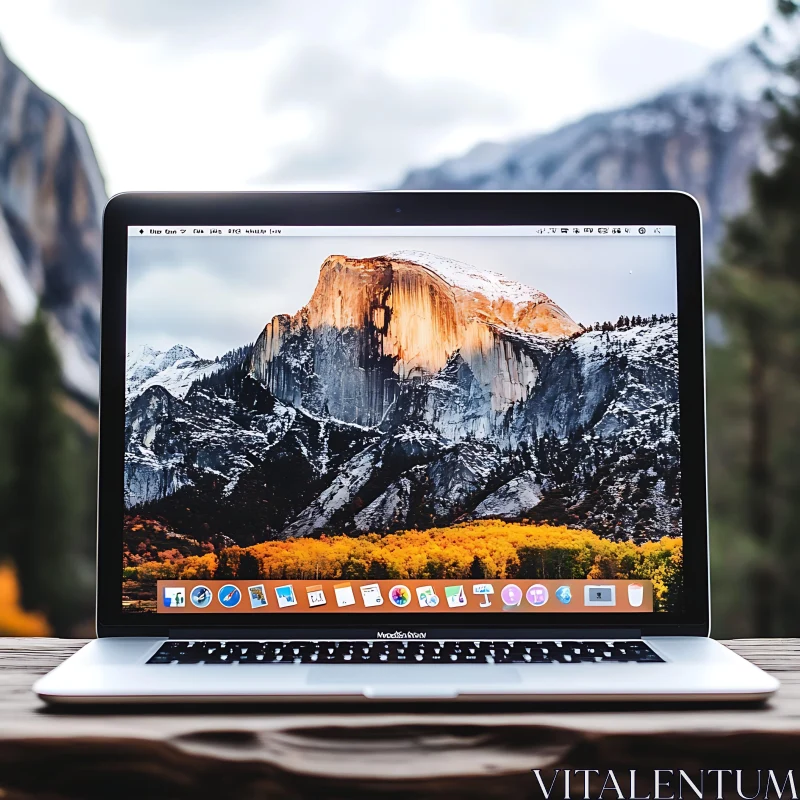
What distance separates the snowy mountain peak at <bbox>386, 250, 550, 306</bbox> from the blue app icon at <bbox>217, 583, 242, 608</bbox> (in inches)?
17.2

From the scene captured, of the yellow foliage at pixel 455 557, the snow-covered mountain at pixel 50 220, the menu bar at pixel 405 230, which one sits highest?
the snow-covered mountain at pixel 50 220

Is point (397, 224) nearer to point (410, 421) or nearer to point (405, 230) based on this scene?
point (405, 230)

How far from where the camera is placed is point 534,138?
6.86 ft

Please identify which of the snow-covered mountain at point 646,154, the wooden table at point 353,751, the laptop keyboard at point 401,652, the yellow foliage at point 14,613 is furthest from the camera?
the snow-covered mountain at point 646,154

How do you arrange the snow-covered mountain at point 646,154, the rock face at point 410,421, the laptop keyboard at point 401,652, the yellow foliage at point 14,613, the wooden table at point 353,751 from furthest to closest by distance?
the snow-covered mountain at point 646,154 → the yellow foliage at point 14,613 → the rock face at point 410,421 → the laptop keyboard at point 401,652 → the wooden table at point 353,751

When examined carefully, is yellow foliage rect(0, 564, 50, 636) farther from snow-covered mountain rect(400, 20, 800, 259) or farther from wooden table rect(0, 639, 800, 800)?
snow-covered mountain rect(400, 20, 800, 259)

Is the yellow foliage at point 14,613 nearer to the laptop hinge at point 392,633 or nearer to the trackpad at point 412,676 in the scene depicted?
the laptop hinge at point 392,633

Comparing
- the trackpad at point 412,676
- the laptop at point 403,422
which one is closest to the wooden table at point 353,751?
the trackpad at point 412,676

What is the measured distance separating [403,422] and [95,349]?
1345 mm

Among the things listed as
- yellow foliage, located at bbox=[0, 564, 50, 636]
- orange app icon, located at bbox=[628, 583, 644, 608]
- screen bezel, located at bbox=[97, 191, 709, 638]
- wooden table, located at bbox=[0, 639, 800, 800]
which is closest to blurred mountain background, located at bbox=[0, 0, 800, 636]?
yellow foliage, located at bbox=[0, 564, 50, 636]

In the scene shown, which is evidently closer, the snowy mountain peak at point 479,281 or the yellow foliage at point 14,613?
the snowy mountain peak at point 479,281

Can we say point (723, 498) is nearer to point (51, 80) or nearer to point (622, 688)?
point (622, 688)

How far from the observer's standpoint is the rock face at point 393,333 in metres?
0.80

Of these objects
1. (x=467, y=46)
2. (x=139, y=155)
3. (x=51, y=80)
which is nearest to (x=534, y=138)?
(x=467, y=46)
